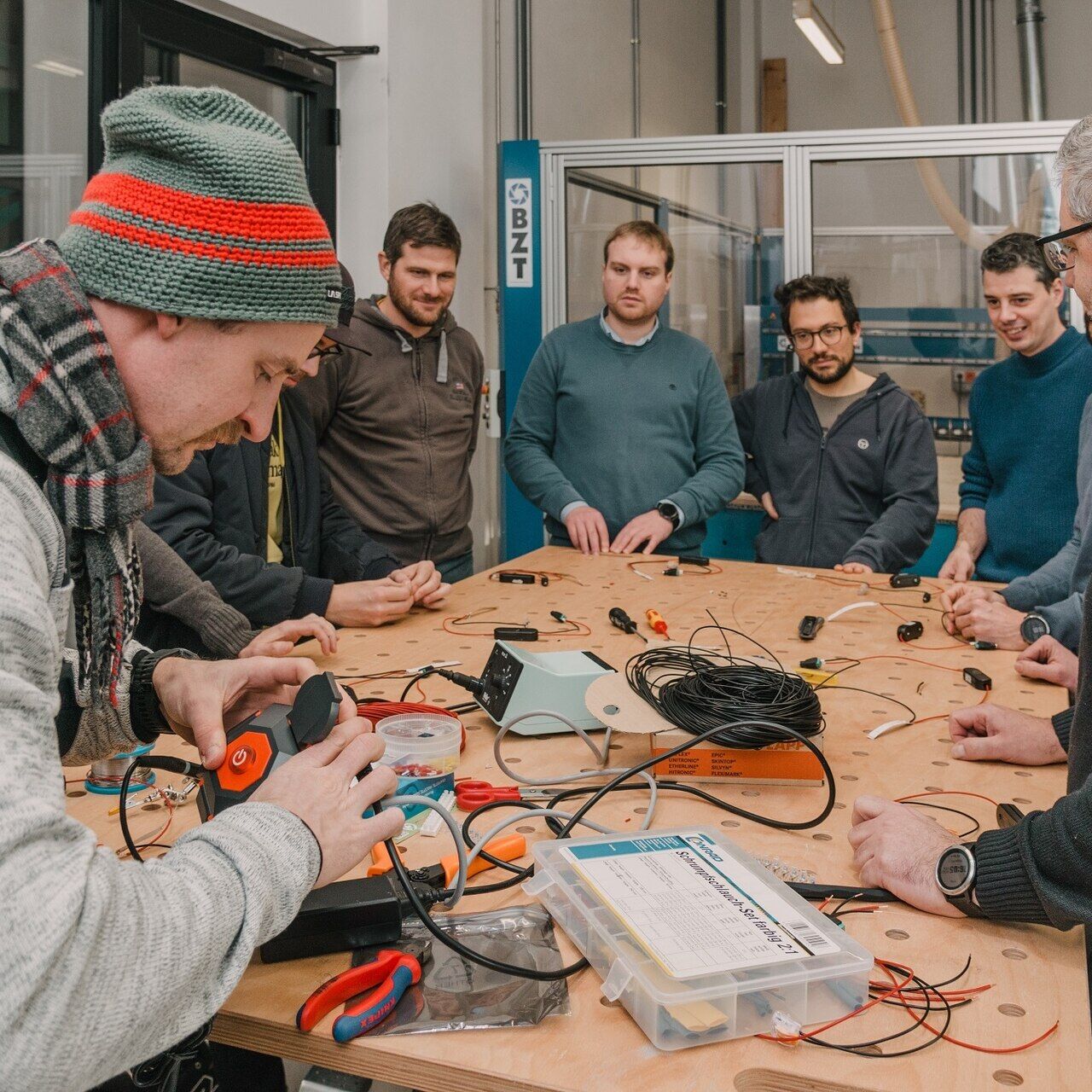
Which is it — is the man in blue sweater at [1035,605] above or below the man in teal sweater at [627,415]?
below

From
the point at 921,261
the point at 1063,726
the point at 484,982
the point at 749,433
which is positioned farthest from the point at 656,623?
the point at 921,261

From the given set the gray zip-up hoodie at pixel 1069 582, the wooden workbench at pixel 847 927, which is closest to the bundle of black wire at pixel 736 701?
the wooden workbench at pixel 847 927

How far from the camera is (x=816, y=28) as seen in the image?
17.9 feet

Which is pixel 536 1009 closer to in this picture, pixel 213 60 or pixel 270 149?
pixel 270 149

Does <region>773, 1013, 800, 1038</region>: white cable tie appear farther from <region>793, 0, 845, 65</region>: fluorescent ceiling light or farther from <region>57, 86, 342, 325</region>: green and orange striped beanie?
<region>793, 0, 845, 65</region>: fluorescent ceiling light

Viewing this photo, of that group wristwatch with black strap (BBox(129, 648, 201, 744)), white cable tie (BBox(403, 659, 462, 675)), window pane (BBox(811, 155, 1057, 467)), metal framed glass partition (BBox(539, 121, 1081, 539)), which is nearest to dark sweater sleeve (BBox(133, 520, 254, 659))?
white cable tie (BBox(403, 659, 462, 675))

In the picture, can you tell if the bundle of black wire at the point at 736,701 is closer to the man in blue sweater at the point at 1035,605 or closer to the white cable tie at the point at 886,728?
the white cable tie at the point at 886,728

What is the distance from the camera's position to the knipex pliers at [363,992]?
2.88 feet

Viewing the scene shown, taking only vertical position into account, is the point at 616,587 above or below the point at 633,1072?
above

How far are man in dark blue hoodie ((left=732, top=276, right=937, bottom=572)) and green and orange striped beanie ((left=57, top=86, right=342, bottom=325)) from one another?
9.56 ft

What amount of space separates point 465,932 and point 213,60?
3.29 m

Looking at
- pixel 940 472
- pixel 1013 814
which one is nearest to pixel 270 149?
pixel 1013 814

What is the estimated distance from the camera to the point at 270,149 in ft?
2.92

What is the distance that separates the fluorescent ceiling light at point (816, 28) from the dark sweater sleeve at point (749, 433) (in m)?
2.14
